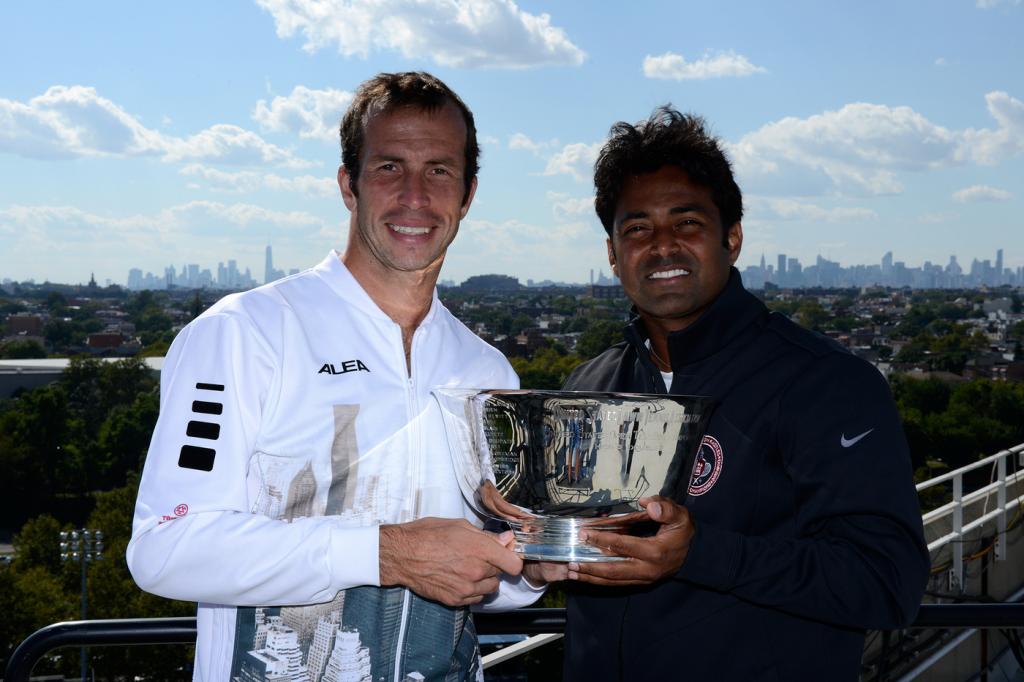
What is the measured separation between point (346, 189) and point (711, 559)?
120 cm

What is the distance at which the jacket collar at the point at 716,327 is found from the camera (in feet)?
7.14

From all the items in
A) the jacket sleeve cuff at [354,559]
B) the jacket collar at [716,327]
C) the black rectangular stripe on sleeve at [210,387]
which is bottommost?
the jacket sleeve cuff at [354,559]

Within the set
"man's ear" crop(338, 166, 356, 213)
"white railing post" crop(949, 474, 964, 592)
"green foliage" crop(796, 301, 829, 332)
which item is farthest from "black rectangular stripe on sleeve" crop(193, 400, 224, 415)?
"green foliage" crop(796, 301, 829, 332)

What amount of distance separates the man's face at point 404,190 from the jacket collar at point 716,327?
1.94 ft

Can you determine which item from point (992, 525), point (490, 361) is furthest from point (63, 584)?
point (490, 361)

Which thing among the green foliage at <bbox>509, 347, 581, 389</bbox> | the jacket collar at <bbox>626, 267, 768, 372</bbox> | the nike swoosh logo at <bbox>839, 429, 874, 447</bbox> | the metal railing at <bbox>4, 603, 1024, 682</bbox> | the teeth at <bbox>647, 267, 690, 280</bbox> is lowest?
the green foliage at <bbox>509, 347, 581, 389</bbox>

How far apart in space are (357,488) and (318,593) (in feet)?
0.85

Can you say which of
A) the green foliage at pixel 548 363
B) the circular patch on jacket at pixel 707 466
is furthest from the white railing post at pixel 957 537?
the green foliage at pixel 548 363

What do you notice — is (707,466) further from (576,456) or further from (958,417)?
(958,417)

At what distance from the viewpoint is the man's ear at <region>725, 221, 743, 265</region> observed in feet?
7.79

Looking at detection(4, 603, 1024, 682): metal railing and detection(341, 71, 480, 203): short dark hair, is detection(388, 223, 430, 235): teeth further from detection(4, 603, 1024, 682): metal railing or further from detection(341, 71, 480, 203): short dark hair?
detection(4, 603, 1024, 682): metal railing

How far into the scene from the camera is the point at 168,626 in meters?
2.43

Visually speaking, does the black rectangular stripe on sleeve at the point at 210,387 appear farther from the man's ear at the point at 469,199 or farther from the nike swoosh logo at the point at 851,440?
the nike swoosh logo at the point at 851,440

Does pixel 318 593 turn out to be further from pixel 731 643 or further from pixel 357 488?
pixel 731 643
